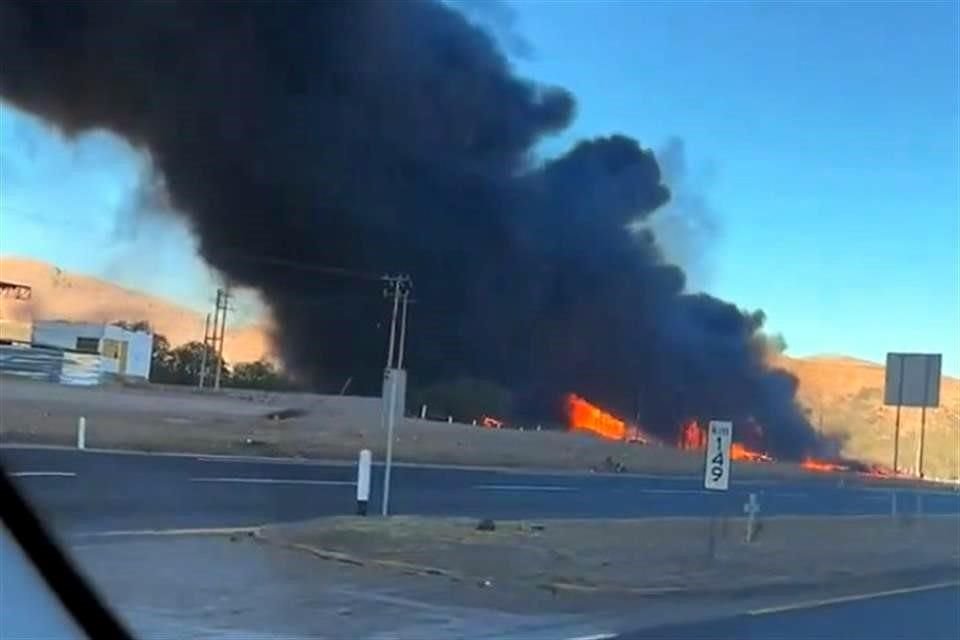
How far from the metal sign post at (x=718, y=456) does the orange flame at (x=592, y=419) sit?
3616cm

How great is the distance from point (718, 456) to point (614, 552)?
1.43m

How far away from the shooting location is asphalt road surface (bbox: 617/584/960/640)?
9.12 m

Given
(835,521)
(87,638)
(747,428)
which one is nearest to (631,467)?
(747,428)

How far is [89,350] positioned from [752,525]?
12.0m

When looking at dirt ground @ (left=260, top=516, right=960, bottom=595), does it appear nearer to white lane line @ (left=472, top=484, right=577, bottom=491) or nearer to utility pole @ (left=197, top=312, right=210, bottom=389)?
white lane line @ (left=472, top=484, right=577, bottom=491)

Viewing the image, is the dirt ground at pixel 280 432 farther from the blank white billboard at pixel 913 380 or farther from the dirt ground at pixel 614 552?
the blank white billboard at pixel 913 380

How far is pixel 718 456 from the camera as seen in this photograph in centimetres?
1445

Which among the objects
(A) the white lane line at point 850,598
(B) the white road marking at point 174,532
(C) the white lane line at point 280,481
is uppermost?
(C) the white lane line at point 280,481

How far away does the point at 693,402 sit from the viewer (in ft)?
168

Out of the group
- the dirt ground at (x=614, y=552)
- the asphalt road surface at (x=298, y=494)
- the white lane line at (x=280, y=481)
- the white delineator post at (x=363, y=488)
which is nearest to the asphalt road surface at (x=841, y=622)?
the dirt ground at (x=614, y=552)

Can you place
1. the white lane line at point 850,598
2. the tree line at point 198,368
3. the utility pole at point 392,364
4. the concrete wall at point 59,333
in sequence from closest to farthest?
1. the white lane line at point 850,598
2. the utility pole at point 392,364
3. the concrete wall at point 59,333
4. the tree line at point 198,368

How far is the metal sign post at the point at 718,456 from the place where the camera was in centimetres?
1428

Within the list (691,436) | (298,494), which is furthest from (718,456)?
(691,436)

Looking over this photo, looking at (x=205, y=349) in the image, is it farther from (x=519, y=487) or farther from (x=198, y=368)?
(x=519, y=487)
